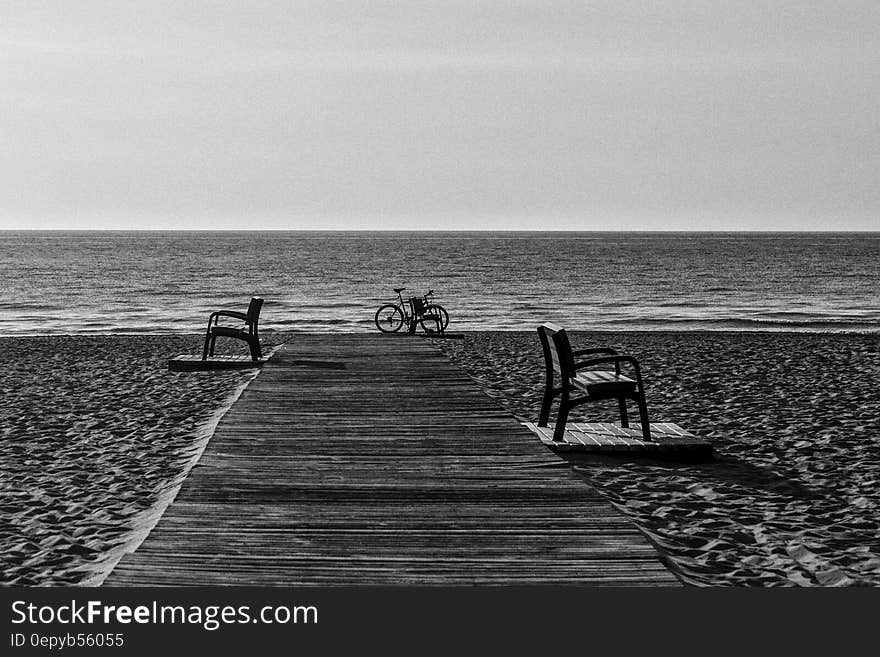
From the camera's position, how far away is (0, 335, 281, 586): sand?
18.8 ft

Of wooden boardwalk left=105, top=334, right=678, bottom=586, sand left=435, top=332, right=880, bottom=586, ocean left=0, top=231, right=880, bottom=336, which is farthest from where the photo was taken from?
ocean left=0, top=231, right=880, bottom=336

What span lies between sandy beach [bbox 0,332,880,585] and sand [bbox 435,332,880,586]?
0.02 meters

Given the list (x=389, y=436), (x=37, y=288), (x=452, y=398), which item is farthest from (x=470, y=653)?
(x=37, y=288)

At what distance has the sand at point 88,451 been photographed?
5.73m

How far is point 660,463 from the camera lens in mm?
8125

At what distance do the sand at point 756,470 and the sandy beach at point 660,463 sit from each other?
19 mm

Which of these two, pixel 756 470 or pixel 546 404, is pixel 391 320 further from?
pixel 756 470

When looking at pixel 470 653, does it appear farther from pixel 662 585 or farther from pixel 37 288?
pixel 37 288

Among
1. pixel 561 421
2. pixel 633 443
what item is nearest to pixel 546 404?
pixel 561 421

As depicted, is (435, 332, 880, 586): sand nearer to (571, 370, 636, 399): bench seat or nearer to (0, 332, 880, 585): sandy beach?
(0, 332, 880, 585): sandy beach

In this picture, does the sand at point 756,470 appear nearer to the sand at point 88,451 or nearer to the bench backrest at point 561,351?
the bench backrest at point 561,351

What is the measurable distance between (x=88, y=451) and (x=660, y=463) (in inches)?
203

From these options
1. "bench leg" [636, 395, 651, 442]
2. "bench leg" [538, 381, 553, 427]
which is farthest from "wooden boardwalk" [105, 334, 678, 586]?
"bench leg" [636, 395, 651, 442]

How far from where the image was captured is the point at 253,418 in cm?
916
